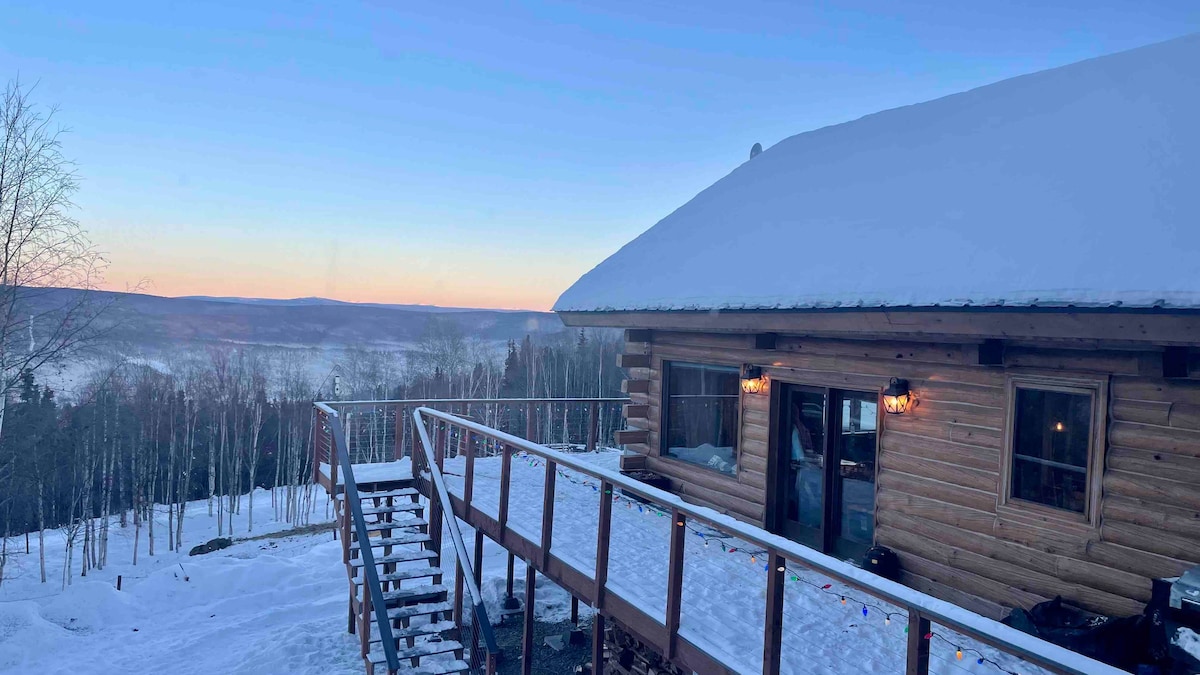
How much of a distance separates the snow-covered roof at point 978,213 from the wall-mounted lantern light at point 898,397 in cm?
98

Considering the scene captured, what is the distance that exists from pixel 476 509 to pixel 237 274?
3585 centimetres

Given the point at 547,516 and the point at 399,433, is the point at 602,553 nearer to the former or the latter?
the point at 547,516

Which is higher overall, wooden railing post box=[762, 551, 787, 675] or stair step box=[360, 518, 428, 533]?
wooden railing post box=[762, 551, 787, 675]

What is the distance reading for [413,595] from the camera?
8445mm

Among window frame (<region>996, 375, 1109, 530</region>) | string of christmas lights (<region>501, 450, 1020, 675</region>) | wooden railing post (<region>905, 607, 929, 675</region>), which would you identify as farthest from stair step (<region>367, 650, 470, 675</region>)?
wooden railing post (<region>905, 607, 929, 675</region>)

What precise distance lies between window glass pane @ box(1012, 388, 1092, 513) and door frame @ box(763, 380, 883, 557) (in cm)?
126

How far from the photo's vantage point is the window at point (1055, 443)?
15.7 feet

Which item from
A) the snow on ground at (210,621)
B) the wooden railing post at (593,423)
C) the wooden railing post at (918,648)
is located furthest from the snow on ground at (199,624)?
the wooden railing post at (918,648)

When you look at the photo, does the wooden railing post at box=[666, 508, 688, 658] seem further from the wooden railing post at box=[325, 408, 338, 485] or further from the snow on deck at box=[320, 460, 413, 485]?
the wooden railing post at box=[325, 408, 338, 485]

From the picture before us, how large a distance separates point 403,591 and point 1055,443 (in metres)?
7.11

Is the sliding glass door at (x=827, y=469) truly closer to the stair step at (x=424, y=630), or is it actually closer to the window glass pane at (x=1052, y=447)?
the window glass pane at (x=1052, y=447)

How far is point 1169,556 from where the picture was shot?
441cm

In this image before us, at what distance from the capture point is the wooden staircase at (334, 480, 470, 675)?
8.12m

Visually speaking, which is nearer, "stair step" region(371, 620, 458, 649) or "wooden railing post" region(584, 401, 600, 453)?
"stair step" region(371, 620, 458, 649)
